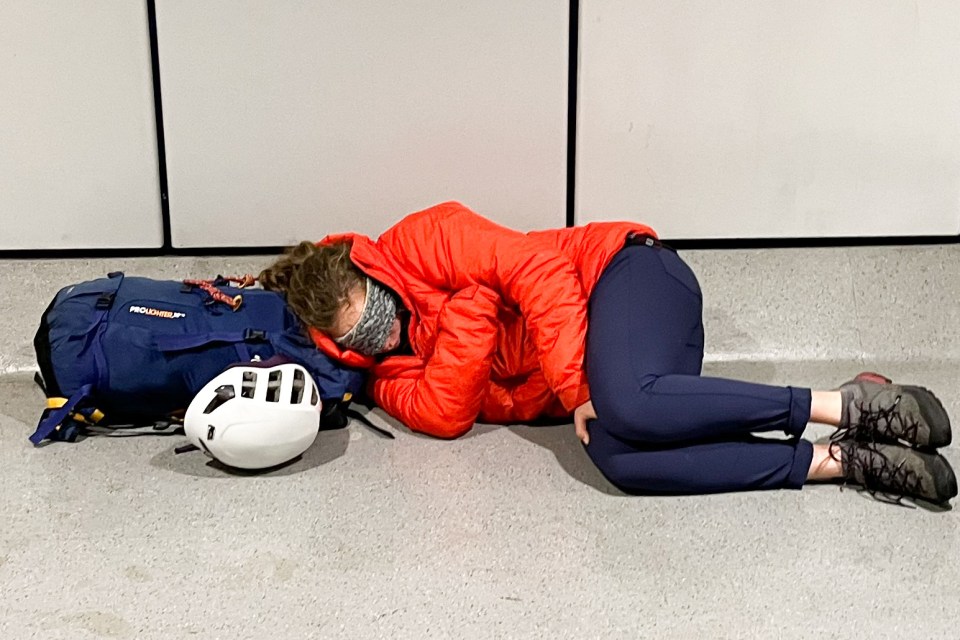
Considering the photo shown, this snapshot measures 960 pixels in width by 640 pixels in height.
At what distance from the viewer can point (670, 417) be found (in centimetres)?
171

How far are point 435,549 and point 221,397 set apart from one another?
490 millimetres

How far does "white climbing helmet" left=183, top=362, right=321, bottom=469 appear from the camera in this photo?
70.9 inches

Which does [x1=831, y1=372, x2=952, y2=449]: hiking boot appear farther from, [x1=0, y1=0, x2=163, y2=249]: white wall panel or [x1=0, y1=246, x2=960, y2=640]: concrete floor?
[x1=0, y1=0, x2=163, y2=249]: white wall panel

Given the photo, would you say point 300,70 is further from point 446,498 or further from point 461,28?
point 446,498

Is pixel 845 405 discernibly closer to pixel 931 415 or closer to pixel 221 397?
pixel 931 415

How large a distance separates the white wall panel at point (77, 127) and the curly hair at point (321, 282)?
23.3 inches

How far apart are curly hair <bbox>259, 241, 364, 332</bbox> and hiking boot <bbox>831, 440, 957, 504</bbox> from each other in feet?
3.06

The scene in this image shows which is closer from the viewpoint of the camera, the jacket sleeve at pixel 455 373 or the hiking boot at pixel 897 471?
the hiking boot at pixel 897 471

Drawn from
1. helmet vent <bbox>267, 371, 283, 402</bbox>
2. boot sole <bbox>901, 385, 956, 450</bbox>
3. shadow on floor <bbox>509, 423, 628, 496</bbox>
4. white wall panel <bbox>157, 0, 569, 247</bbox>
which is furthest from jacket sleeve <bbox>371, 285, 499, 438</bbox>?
boot sole <bbox>901, 385, 956, 450</bbox>

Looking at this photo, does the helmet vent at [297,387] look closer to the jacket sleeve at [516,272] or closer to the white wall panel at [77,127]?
the jacket sleeve at [516,272]

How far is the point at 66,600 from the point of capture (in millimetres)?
1497

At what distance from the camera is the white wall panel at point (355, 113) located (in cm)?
231

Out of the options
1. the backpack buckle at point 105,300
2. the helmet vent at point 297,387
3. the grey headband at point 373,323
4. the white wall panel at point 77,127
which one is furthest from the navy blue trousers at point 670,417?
the white wall panel at point 77,127

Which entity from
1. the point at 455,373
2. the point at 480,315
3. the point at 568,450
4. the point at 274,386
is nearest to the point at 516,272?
the point at 480,315
